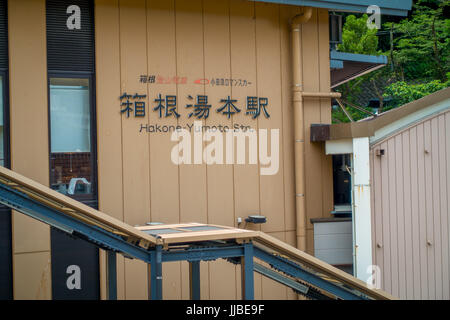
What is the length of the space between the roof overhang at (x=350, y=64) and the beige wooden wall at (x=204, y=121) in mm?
1174

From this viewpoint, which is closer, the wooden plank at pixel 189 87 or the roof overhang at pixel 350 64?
the wooden plank at pixel 189 87

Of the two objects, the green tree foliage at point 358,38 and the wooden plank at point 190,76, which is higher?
the green tree foliage at point 358,38

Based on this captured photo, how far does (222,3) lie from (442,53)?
13.8m

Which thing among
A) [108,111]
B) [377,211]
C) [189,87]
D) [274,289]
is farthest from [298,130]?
[108,111]

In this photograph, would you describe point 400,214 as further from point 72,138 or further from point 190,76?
point 72,138

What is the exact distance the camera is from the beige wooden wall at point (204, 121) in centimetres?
782

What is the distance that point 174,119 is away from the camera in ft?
26.6

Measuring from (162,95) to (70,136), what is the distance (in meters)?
1.40

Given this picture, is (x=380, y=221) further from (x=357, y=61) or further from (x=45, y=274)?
(x=45, y=274)

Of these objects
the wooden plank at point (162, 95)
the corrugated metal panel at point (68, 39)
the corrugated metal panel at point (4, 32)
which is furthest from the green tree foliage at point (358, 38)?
the corrugated metal panel at point (4, 32)

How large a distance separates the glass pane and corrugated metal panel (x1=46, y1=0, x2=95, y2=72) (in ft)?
0.72

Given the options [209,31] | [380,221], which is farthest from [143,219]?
[380,221]

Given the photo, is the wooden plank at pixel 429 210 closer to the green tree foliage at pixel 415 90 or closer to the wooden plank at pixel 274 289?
the wooden plank at pixel 274 289

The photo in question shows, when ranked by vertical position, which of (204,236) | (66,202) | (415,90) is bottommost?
(204,236)
